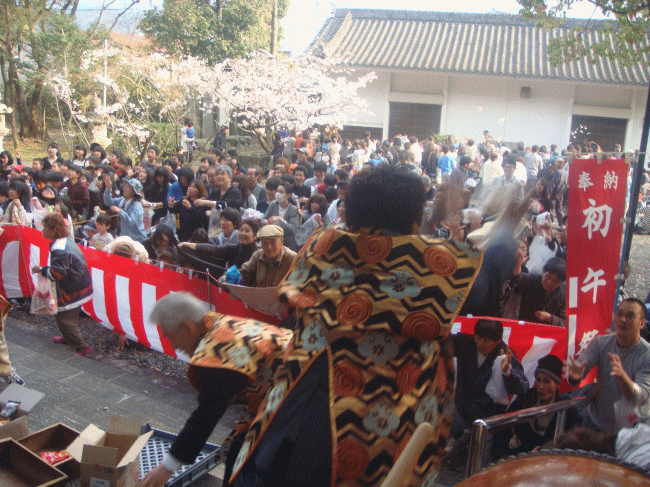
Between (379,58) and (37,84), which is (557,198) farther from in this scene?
(37,84)

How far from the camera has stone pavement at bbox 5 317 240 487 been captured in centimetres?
433

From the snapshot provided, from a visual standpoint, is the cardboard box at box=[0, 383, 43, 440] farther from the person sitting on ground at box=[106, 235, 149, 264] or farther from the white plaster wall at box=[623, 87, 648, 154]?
the white plaster wall at box=[623, 87, 648, 154]

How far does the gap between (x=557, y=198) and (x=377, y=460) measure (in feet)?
29.7

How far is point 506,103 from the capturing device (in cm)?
2070

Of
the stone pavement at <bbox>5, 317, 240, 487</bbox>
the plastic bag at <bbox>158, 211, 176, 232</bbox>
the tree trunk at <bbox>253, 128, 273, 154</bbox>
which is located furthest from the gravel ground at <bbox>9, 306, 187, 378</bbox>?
the tree trunk at <bbox>253, 128, 273, 154</bbox>

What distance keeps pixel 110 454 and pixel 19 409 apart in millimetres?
1187

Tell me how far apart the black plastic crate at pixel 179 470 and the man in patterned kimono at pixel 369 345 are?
6.29ft

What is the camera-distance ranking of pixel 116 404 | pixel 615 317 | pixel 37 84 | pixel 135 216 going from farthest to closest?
pixel 37 84
pixel 135 216
pixel 116 404
pixel 615 317

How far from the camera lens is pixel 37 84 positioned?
62.5ft

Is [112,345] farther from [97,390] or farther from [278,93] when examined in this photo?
[278,93]

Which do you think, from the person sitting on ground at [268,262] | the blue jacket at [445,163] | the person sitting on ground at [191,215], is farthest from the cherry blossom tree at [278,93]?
the person sitting on ground at [268,262]

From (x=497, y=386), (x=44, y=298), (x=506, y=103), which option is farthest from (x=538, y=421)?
(x=506, y=103)

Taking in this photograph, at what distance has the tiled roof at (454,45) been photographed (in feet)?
65.9

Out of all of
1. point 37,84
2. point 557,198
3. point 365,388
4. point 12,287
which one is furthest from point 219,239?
point 37,84
